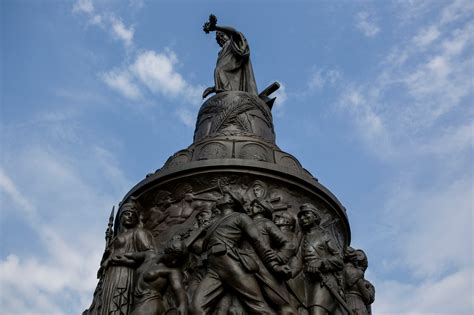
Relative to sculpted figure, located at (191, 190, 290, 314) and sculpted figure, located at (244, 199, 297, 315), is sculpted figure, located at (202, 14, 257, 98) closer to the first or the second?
sculpted figure, located at (244, 199, 297, 315)

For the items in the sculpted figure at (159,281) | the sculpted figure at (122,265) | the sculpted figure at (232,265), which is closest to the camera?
the sculpted figure at (232,265)

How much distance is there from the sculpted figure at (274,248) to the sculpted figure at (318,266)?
361 millimetres

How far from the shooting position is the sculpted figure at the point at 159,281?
28.8 feet

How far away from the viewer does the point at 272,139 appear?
13.0 metres

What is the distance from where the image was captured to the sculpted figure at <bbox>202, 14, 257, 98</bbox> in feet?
48.2

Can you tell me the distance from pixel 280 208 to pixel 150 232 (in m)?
2.18

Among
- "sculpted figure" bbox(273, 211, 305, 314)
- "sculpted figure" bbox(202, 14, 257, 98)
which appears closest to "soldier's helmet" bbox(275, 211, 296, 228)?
"sculpted figure" bbox(273, 211, 305, 314)

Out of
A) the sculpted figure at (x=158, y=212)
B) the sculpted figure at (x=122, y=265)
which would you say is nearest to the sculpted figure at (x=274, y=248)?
the sculpted figure at (x=158, y=212)

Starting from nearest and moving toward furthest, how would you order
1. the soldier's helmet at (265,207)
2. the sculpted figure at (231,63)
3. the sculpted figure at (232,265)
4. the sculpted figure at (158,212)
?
the sculpted figure at (232,265), the soldier's helmet at (265,207), the sculpted figure at (158,212), the sculpted figure at (231,63)

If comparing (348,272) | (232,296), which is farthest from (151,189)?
(348,272)

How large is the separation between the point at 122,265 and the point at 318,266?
2987mm

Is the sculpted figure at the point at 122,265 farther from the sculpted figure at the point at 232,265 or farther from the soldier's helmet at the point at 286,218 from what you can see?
the soldier's helmet at the point at 286,218

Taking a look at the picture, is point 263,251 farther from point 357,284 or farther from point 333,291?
point 357,284

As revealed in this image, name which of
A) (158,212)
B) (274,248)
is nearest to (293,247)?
(274,248)
